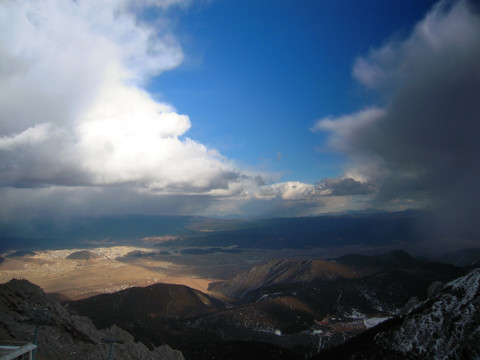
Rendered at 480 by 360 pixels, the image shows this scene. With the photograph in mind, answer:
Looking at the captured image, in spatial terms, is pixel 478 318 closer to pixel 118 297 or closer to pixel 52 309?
pixel 52 309

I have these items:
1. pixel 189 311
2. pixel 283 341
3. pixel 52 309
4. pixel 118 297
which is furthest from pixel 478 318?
pixel 118 297

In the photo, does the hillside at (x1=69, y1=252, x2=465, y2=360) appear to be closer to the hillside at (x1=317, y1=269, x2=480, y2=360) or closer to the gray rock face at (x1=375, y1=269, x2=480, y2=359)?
the hillside at (x1=317, y1=269, x2=480, y2=360)

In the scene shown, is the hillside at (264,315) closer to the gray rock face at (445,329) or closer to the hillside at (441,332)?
the hillside at (441,332)

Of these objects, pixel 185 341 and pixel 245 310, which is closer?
pixel 185 341

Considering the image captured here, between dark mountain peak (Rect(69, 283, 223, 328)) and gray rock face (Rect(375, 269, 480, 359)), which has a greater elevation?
gray rock face (Rect(375, 269, 480, 359))

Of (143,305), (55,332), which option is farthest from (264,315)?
(55,332)

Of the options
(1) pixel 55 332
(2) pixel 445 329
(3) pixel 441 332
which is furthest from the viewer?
(1) pixel 55 332

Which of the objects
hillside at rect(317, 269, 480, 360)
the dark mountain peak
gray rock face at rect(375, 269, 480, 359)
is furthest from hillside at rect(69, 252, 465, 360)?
gray rock face at rect(375, 269, 480, 359)

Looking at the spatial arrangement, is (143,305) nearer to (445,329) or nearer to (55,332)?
(55,332)
